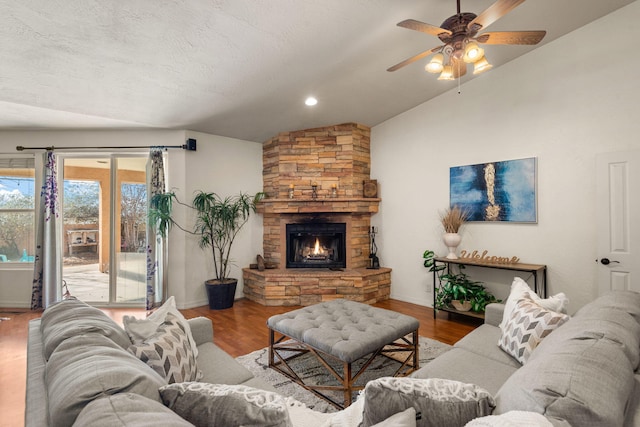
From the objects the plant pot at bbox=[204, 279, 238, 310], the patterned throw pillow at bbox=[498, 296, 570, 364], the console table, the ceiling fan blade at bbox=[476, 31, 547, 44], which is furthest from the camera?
the plant pot at bbox=[204, 279, 238, 310]

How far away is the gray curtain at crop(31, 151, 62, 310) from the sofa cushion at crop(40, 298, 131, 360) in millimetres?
3431

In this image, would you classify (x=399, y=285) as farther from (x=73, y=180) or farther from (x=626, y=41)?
(x=73, y=180)

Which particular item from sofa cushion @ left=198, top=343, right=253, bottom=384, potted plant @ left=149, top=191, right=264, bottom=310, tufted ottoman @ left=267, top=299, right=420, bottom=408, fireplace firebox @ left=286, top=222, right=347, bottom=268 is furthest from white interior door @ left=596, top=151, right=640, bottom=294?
potted plant @ left=149, top=191, right=264, bottom=310

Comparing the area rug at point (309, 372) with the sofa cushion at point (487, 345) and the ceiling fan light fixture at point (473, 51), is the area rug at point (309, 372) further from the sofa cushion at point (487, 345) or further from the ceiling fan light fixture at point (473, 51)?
the ceiling fan light fixture at point (473, 51)

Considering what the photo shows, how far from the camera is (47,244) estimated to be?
4.16 m

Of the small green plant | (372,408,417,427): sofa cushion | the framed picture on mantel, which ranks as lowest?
the small green plant

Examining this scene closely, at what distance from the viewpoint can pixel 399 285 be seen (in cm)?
471

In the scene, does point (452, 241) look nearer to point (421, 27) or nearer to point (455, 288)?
point (455, 288)

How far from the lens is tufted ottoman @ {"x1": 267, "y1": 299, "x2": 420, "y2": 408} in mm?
2037

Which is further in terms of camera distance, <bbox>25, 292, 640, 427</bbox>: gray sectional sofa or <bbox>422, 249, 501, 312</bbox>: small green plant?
<bbox>422, 249, 501, 312</bbox>: small green plant

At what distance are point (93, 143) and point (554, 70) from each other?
227 inches

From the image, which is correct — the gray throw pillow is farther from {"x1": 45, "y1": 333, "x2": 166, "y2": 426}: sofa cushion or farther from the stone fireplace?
the stone fireplace

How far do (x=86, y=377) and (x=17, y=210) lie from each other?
5.18 metres

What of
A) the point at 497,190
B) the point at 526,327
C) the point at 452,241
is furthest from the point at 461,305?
the point at 526,327
